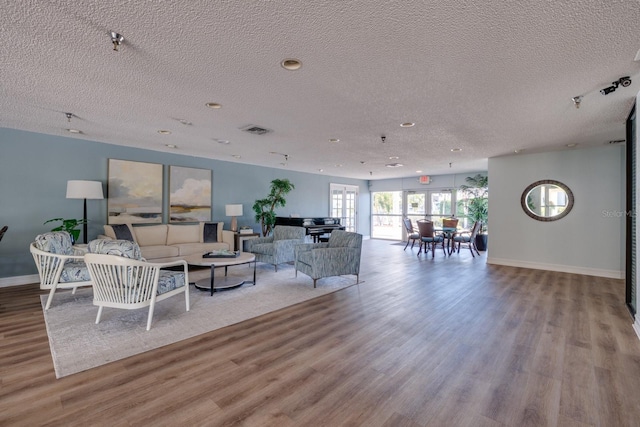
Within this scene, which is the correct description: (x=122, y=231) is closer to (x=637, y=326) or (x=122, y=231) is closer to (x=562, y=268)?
(x=637, y=326)

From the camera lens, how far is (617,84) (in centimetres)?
287

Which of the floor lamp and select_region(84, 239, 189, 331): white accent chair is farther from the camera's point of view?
the floor lamp

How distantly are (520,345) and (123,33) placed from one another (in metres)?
4.26

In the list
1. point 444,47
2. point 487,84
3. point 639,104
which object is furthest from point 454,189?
point 444,47

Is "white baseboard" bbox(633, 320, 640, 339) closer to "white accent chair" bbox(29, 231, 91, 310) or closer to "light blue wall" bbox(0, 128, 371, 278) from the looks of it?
"white accent chair" bbox(29, 231, 91, 310)

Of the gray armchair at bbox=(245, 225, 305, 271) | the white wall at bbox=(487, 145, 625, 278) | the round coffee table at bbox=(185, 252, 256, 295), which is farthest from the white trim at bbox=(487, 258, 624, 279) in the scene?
the round coffee table at bbox=(185, 252, 256, 295)

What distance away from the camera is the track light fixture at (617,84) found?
9.05ft

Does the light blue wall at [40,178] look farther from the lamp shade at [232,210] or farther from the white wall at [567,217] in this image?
the white wall at [567,217]

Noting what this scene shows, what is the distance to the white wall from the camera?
5633 millimetres

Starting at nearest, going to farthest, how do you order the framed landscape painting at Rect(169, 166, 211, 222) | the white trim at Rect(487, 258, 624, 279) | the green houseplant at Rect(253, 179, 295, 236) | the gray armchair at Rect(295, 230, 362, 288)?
the gray armchair at Rect(295, 230, 362, 288)
the white trim at Rect(487, 258, 624, 279)
the framed landscape painting at Rect(169, 166, 211, 222)
the green houseplant at Rect(253, 179, 295, 236)

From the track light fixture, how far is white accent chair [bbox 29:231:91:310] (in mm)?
6060

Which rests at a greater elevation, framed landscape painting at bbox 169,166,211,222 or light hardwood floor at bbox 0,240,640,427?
framed landscape painting at bbox 169,166,211,222

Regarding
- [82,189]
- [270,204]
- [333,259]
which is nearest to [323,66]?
[333,259]

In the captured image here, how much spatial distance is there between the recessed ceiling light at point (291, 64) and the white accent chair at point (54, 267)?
3257 millimetres
